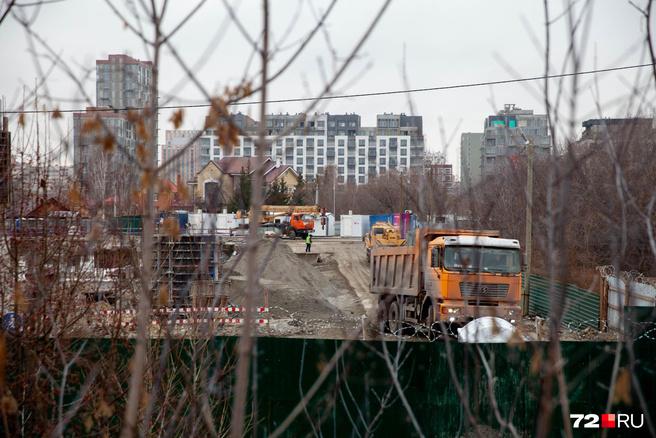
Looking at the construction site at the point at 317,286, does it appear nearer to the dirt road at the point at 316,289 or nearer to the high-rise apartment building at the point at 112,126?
the dirt road at the point at 316,289

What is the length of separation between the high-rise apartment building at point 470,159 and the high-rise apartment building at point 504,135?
0.08m

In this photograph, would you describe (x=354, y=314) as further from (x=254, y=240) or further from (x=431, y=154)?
(x=254, y=240)

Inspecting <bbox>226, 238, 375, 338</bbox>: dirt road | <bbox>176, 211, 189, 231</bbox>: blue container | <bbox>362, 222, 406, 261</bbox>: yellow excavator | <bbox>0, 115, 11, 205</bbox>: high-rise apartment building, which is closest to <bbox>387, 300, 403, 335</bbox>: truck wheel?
<bbox>226, 238, 375, 338</bbox>: dirt road

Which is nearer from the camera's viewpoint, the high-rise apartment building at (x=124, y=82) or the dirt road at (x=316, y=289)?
the high-rise apartment building at (x=124, y=82)

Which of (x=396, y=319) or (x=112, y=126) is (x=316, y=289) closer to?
(x=396, y=319)

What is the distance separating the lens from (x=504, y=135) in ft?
17.4

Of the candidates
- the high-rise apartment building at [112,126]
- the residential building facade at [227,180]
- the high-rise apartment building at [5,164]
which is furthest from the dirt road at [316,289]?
the residential building facade at [227,180]

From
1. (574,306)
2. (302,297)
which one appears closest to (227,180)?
(574,306)

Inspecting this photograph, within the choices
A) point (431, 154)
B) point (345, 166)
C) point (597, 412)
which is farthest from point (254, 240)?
point (345, 166)

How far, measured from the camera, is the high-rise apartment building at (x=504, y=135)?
446 centimetres

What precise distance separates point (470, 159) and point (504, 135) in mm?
808

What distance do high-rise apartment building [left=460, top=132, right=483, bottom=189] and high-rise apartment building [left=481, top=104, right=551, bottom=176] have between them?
0.08 meters

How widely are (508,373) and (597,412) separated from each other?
1410 millimetres

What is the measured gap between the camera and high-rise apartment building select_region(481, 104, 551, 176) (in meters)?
4.46
